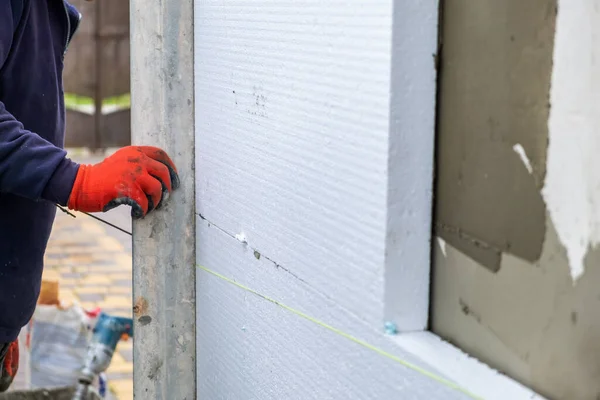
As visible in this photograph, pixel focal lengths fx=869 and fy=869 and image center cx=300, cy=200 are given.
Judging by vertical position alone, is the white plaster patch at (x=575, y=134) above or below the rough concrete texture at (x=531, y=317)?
above

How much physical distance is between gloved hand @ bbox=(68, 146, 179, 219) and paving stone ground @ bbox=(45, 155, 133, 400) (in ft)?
7.36

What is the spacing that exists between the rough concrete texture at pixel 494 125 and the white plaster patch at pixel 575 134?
0.02 metres

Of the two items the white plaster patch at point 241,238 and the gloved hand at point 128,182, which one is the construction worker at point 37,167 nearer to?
the gloved hand at point 128,182

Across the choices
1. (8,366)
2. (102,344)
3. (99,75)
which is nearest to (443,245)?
(8,366)

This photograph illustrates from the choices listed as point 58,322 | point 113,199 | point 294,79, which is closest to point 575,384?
point 294,79

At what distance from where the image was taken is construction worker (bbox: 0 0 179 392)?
196cm

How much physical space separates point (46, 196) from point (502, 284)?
1.25m

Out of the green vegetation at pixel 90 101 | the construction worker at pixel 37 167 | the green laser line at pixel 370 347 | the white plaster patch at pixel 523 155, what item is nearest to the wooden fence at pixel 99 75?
the green vegetation at pixel 90 101

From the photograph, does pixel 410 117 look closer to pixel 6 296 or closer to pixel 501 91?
pixel 501 91

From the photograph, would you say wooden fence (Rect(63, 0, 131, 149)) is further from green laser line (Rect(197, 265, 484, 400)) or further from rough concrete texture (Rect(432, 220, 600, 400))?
rough concrete texture (Rect(432, 220, 600, 400))

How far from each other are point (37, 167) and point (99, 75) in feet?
24.9

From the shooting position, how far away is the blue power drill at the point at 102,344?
10.3 ft

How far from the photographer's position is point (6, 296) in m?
2.33

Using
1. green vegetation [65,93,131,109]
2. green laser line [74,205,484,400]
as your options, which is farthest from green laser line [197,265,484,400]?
green vegetation [65,93,131,109]
